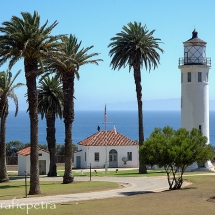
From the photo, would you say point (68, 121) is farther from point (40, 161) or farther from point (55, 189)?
point (40, 161)

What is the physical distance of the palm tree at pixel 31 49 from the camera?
37312 mm

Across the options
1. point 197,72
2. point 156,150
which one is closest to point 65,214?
point 156,150

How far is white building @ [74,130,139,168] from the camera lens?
68.3 meters

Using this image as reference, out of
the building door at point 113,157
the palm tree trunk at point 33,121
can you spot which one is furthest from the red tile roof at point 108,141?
the palm tree trunk at point 33,121

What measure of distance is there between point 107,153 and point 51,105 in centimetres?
1552

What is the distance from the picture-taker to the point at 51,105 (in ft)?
181

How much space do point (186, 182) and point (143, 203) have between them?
47.8ft

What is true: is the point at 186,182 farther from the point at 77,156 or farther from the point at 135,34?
the point at 77,156

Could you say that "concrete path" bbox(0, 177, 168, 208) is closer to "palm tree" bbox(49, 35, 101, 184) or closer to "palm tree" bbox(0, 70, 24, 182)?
"palm tree" bbox(49, 35, 101, 184)

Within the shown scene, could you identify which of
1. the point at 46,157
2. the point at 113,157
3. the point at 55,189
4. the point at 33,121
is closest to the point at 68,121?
the point at 55,189

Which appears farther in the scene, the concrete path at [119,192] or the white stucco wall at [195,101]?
the white stucco wall at [195,101]

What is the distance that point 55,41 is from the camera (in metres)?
38.9

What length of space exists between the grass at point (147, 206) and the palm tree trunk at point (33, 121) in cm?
687

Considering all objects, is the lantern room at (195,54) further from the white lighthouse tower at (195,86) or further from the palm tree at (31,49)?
the palm tree at (31,49)
